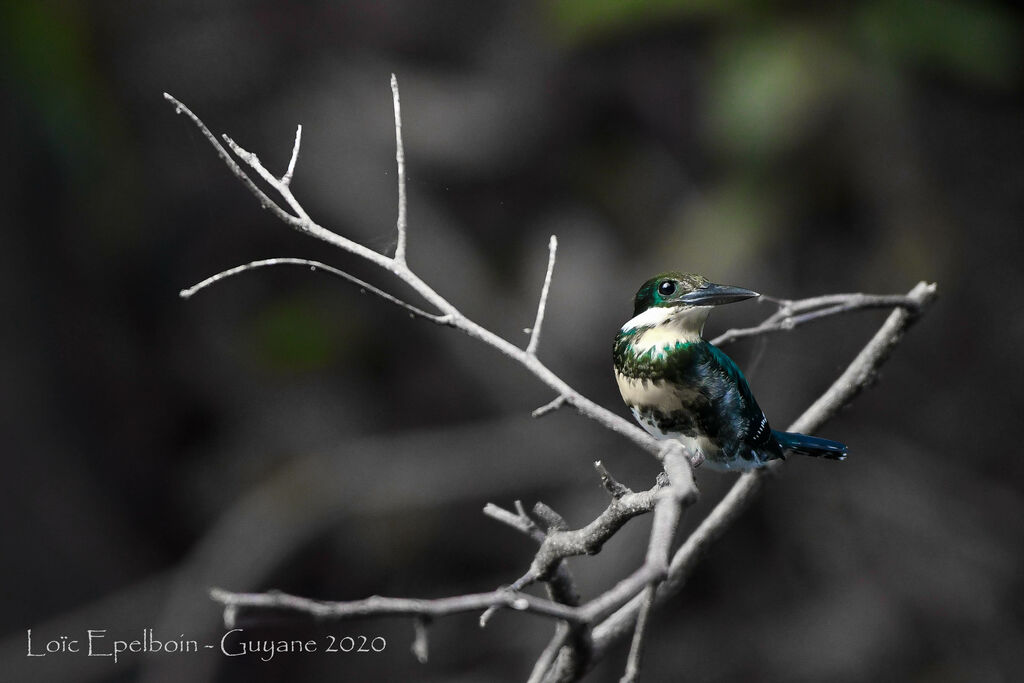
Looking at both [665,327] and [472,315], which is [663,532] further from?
[472,315]

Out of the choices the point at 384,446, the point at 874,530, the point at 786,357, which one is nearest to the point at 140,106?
the point at 384,446

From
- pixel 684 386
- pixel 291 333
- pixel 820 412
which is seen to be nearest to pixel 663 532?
pixel 684 386

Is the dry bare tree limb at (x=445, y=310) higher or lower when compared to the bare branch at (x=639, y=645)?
higher

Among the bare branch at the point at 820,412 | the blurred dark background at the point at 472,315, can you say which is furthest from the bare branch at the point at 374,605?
the blurred dark background at the point at 472,315

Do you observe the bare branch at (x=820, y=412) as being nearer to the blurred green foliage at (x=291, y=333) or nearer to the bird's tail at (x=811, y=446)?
the bird's tail at (x=811, y=446)

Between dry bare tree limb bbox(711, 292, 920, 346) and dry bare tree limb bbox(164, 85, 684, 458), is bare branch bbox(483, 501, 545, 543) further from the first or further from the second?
dry bare tree limb bbox(711, 292, 920, 346)

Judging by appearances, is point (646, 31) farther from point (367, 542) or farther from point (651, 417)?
point (651, 417)
